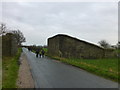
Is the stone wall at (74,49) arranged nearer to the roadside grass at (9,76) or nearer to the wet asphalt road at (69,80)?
the roadside grass at (9,76)

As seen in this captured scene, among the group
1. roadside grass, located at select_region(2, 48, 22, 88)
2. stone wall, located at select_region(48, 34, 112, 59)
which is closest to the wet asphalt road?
roadside grass, located at select_region(2, 48, 22, 88)

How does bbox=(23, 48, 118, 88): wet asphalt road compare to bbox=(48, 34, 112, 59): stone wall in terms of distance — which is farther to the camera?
bbox=(48, 34, 112, 59): stone wall

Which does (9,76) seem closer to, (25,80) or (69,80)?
(25,80)

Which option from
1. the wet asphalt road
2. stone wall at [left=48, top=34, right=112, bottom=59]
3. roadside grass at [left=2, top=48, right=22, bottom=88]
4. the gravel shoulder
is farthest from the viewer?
stone wall at [left=48, top=34, right=112, bottom=59]

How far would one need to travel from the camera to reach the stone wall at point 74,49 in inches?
1192

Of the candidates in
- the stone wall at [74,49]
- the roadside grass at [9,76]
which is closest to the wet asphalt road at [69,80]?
the roadside grass at [9,76]

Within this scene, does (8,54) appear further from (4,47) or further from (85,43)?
(85,43)

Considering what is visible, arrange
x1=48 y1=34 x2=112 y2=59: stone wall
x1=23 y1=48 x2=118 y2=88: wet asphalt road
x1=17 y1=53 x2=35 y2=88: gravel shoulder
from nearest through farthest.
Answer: x1=23 y1=48 x2=118 y2=88: wet asphalt road, x1=17 y1=53 x2=35 y2=88: gravel shoulder, x1=48 y1=34 x2=112 y2=59: stone wall

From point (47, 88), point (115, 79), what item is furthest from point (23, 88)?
point (115, 79)

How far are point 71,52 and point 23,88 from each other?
77.1ft

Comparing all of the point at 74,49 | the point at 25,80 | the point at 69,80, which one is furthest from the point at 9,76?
the point at 74,49

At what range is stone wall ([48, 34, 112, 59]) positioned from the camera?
99.3 ft

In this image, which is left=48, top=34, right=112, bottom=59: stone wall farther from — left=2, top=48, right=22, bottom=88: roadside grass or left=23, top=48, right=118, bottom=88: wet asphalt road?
left=23, top=48, right=118, bottom=88: wet asphalt road

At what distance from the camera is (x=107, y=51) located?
32188mm
